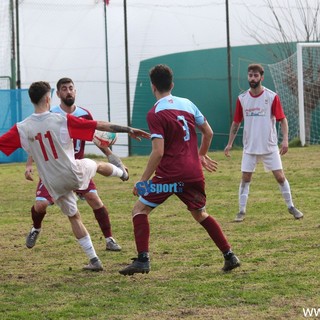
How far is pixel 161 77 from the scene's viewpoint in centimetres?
800

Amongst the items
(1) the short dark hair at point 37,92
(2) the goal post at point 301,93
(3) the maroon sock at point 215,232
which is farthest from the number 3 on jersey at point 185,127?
(2) the goal post at point 301,93

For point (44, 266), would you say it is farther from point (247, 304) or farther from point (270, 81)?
point (270, 81)

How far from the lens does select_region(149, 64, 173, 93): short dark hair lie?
796 cm

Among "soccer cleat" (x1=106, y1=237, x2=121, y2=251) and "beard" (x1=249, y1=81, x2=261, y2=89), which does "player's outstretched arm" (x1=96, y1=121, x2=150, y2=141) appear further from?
"beard" (x1=249, y1=81, x2=261, y2=89)

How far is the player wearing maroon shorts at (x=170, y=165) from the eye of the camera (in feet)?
26.1

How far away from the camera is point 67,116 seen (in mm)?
8148

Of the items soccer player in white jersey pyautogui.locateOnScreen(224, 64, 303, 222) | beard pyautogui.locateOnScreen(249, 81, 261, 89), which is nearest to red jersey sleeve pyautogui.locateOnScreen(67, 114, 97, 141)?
beard pyautogui.locateOnScreen(249, 81, 261, 89)

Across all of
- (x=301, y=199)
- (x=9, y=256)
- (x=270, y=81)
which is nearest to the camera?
(x=9, y=256)

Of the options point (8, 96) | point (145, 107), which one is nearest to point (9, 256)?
point (8, 96)

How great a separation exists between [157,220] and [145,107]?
14.9 metres

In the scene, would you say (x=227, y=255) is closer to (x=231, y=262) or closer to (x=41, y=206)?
(x=231, y=262)

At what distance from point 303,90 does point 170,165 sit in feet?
58.1

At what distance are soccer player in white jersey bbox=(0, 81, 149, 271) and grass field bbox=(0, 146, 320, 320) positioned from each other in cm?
77

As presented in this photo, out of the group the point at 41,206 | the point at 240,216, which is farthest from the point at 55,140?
the point at 240,216
